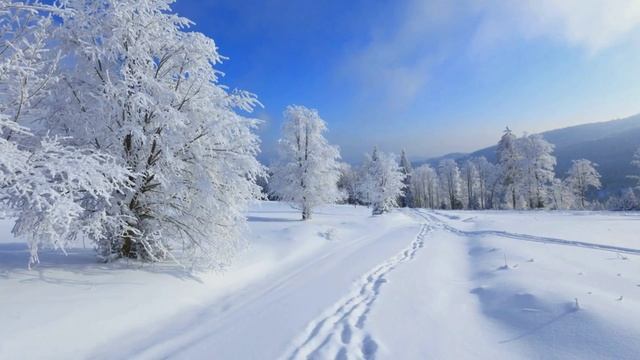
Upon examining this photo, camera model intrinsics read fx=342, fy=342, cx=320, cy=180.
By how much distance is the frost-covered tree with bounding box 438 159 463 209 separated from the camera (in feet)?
283

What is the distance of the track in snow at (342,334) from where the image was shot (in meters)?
4.58

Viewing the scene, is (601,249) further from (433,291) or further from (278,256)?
(278,256)

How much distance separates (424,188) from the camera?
10238 cm

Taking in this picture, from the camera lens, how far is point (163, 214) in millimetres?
8844

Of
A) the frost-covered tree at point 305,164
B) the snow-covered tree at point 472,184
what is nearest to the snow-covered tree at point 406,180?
the snow-covered tree at point 472,184

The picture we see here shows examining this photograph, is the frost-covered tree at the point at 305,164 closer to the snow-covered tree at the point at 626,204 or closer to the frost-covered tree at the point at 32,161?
the frost-covered tree at the point at 32,161

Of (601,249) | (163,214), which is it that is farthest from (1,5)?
(601,249)

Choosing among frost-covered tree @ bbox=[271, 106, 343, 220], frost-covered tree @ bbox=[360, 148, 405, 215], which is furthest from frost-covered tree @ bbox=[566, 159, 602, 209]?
frost-covered tree @ bbox=[271, 106, 343, 220]

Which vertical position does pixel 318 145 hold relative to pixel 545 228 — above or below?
above

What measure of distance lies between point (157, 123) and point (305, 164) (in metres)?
21.1

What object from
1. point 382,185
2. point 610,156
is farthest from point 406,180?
point 610,156

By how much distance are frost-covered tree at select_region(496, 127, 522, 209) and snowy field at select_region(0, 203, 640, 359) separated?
44020 mm

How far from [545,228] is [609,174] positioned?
132 meters

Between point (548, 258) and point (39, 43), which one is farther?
point (548, 258)
